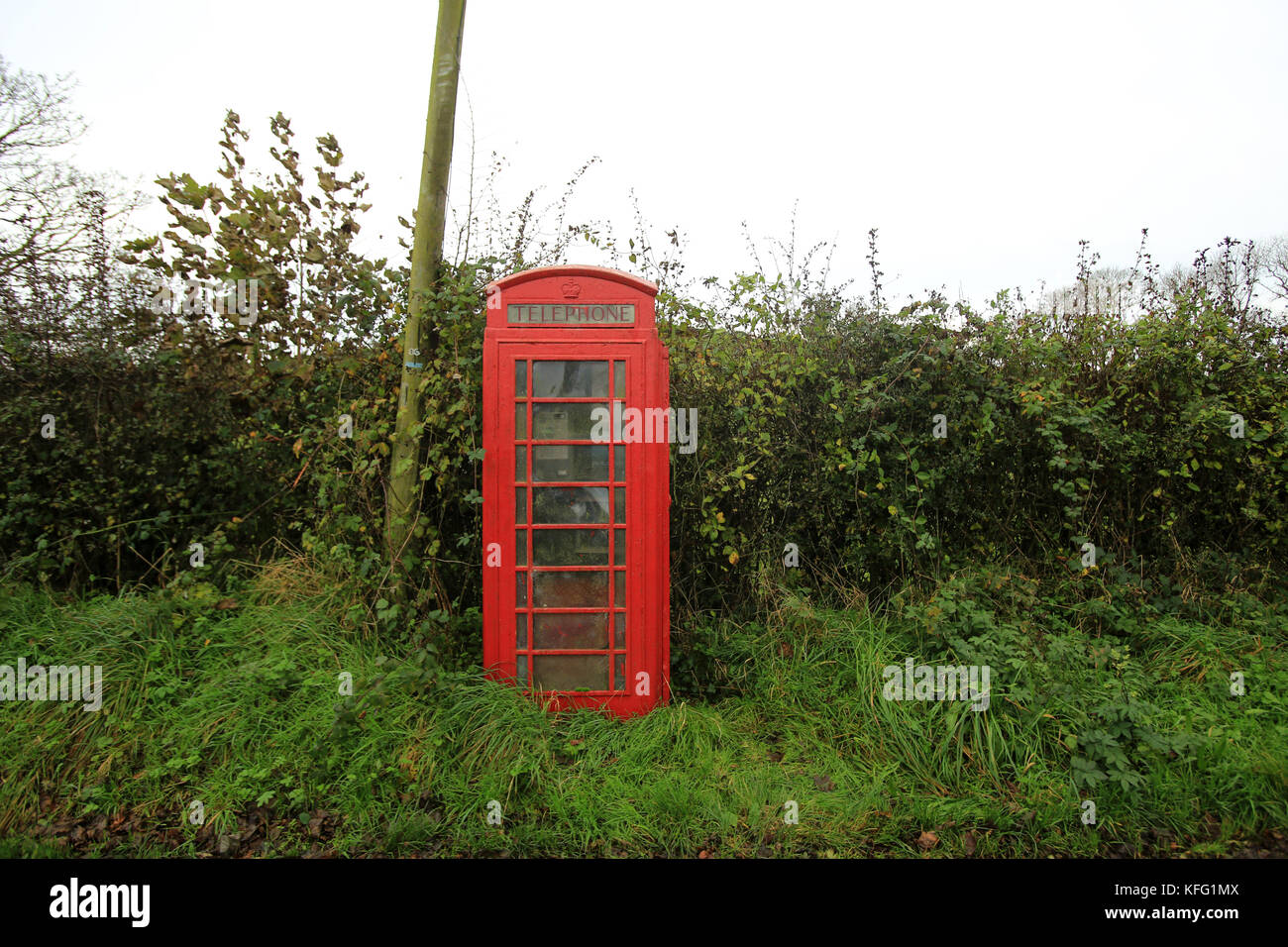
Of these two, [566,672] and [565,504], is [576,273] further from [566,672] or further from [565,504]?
[566,672]

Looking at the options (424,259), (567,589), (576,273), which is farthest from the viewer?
(424,259)

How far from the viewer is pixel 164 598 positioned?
13.7 feet

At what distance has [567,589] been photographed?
3.85 metres

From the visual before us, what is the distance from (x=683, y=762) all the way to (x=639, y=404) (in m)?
1.92

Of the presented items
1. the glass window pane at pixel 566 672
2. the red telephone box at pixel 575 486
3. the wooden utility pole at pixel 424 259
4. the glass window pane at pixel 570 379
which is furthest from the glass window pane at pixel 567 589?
the glass window pane at pixel 570 379

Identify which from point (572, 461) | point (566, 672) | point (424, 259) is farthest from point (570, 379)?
point (566, 672)

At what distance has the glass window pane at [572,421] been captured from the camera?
3.76 metres

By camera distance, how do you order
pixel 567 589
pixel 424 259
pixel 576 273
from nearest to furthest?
pixel 576 273
pixel 567 589
pixel 424 259

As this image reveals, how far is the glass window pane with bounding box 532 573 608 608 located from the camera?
3844 millimetres

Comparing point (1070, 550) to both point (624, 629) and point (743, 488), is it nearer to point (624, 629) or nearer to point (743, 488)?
point (743, 488)

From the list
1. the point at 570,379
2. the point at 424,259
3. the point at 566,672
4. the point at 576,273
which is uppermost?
the point at 424,259

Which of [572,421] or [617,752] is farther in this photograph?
[572,421]

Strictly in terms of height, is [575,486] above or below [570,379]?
below

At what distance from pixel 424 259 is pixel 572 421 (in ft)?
4.85
